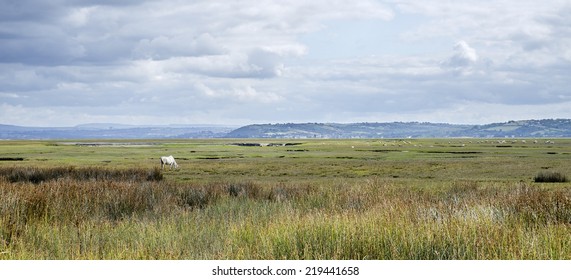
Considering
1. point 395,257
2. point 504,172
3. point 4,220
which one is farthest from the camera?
point 504,172

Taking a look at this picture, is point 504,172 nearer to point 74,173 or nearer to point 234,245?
point 74,173

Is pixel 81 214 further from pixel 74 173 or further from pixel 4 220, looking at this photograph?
pixel 74 173

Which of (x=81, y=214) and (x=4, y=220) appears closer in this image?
(x=4, y=220)

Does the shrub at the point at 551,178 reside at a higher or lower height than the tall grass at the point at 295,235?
lower

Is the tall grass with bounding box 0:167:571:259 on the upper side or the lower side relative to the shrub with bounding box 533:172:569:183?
upper

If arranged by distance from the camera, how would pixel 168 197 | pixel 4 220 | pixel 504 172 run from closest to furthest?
1. pixel 4 220
2. pixel 168 197
3. pixel 504 172

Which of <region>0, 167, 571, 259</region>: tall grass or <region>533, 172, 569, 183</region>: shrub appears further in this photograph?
<region>533, 172, 569, 183</region>: shrub

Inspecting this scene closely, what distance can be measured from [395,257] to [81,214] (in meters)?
9.54

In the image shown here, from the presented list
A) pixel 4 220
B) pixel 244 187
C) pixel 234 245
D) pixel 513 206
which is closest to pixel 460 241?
pixel 234 245

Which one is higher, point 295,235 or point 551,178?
point 295,235

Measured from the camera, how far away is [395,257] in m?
9.62

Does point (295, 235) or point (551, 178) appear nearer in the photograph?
point (295, 235)

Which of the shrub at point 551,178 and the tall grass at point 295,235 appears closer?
the tall grass at point 295,235
